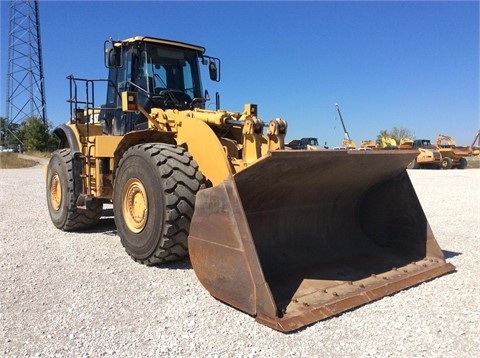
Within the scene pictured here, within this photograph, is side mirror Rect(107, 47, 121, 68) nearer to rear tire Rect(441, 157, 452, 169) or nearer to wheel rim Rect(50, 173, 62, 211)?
wheel rim Rect(50, 173, 62, 211)

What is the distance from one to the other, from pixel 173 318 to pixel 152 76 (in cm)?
365

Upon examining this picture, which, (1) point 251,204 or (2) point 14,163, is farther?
(2) point 14,163

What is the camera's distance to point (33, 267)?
5.23 m

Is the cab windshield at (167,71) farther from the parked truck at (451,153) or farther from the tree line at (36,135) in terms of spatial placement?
the tree line at (36,135)

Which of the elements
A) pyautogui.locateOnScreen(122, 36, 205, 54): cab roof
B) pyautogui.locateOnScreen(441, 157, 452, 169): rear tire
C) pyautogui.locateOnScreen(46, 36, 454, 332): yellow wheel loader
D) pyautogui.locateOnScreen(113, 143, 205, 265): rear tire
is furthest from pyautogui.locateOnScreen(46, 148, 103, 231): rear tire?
pyautogui.locateOnScreen(441, 157, 452, 169): rear tire

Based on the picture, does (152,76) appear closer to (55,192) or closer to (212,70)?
(212,70)

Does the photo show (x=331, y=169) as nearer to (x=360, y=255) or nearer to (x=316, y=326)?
(x=360, y=255)

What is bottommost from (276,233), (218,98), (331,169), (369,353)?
(369,353)

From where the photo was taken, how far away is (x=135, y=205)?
5340 mm

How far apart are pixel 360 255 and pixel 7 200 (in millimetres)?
9774

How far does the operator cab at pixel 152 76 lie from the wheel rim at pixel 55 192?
1.56 meters

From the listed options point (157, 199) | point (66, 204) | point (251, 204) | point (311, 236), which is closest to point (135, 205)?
point (157, 199)

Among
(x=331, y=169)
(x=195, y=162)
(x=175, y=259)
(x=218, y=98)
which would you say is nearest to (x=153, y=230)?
(x=175, y=259)

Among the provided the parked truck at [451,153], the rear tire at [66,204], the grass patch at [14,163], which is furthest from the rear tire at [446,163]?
the rear tire at [66,204]
